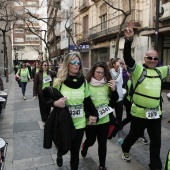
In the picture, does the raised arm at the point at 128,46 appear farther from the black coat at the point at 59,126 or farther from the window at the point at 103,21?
the window at the point at 103,21

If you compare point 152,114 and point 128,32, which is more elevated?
point 128,32

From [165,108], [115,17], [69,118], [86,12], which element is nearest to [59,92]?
[69,118]

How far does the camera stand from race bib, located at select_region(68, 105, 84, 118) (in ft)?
10.7

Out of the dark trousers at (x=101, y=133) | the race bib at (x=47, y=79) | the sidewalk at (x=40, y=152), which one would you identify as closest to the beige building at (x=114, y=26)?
the race bib at (x=47, y=79)

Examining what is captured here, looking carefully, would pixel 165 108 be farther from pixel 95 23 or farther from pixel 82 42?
pixel 82 42

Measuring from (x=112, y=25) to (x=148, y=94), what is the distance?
1724 cm

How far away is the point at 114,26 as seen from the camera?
1911cm

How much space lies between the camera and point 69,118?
10.4ft

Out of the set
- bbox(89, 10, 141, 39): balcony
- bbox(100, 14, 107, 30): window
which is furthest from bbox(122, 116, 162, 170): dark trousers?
bbox(100, 14, 107, 30): window

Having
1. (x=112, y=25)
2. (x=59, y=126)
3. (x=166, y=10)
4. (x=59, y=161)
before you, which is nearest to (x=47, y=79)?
(x=59, y=161)

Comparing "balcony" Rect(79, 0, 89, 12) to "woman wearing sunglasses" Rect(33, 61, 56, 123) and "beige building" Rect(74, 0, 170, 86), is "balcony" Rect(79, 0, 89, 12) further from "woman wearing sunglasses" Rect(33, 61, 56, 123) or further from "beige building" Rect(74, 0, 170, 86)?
"woman wearing sunglasses" Rect(33, 61, 56, 123)

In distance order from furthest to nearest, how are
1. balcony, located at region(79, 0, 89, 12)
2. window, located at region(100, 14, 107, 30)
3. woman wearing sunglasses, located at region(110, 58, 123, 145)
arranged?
balcony, located at region(79, 0, 89, 12)
window, located at region(100, 14, 107, 30)
woman wearing sunglasses, located at region(110, 58, 123, 145)

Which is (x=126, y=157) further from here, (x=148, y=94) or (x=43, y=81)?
(x=43, y=81)

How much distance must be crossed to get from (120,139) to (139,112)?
1608 millimetres
